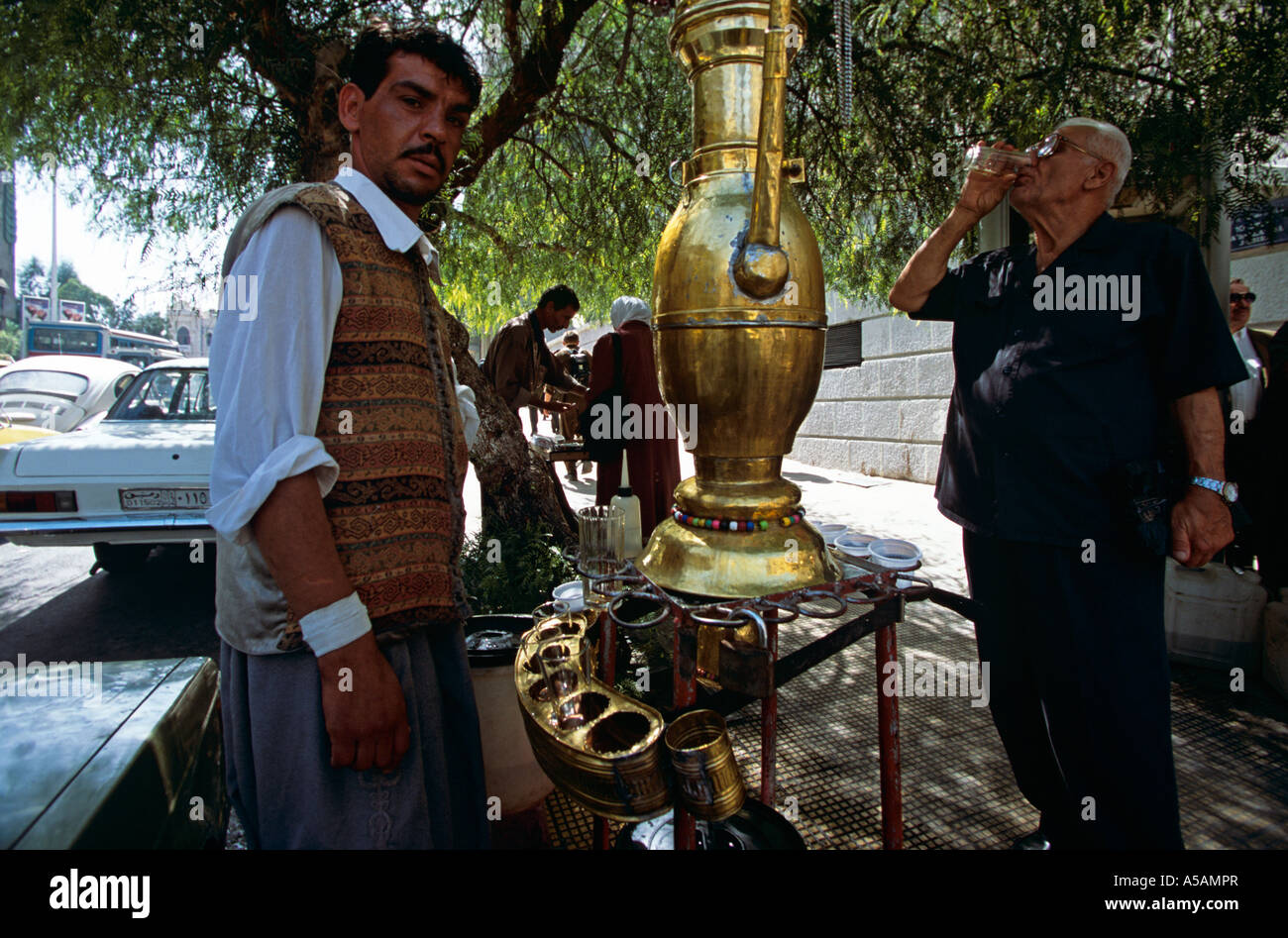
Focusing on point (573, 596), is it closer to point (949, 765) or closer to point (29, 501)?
point (949, 765)

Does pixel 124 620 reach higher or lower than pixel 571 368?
lower

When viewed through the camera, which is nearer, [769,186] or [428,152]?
[769,186]

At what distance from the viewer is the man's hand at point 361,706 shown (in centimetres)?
113

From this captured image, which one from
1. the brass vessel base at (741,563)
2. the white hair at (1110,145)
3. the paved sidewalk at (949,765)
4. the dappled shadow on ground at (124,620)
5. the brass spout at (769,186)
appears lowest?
the paved sidewalk at (949,765)

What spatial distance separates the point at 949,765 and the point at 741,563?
2.13 meters

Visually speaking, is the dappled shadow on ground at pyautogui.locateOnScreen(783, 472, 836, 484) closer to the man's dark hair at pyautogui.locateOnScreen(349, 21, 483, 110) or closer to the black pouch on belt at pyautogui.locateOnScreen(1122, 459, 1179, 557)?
the black pouch on belt at pyautogui.locateOnScreen(1122, 459, 1179, 557)

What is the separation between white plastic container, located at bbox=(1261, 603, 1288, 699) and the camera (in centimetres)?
321

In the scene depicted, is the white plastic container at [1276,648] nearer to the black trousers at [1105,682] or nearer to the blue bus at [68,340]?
the black trousers at [1105,682]

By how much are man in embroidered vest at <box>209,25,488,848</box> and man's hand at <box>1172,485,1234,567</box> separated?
170cm

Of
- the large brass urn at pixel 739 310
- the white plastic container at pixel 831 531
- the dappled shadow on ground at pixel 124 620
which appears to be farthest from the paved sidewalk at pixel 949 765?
the dappled shadow on ground at pixel 124 620

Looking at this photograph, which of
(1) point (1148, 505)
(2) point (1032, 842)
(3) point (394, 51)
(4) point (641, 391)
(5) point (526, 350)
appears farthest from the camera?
(5) point (526, 350)

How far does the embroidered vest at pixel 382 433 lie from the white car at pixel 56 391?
942 centimetres

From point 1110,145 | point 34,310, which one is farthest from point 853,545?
point 34,310

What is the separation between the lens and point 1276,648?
10.7 ft
